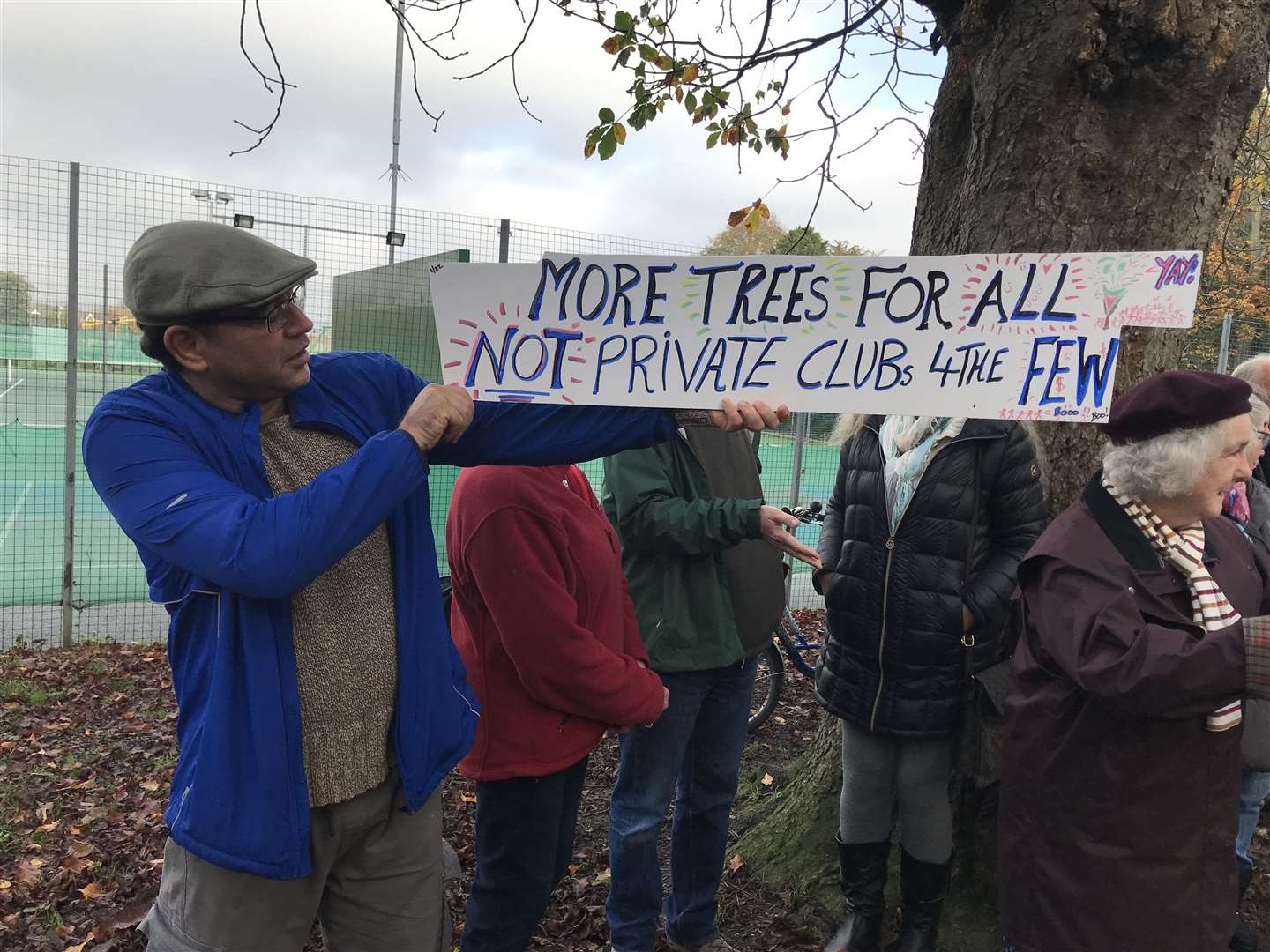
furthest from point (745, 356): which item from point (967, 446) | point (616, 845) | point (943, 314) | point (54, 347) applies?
→ point (54, 347)

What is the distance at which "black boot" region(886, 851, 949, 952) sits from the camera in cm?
255

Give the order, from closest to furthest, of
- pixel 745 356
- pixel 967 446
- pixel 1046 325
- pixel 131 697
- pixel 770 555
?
pixel 1046 325, pixel 745 356, pixel 967 446, pixel 770 555, pixel 131 697

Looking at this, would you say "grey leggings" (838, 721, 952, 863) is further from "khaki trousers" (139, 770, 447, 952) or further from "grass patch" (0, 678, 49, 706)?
"grass patch" (0, 678, 49, 706)

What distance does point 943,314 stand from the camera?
5.55 feet

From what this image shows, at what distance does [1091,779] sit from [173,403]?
1.91 meters

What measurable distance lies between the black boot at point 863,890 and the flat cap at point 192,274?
2.20 metres

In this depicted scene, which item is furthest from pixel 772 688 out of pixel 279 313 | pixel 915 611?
pixel 279 313

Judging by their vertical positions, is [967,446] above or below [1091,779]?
above

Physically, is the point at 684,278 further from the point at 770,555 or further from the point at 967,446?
the point at 770,555

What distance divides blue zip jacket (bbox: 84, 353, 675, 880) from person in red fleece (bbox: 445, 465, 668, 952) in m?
0.33

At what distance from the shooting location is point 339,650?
159 cm

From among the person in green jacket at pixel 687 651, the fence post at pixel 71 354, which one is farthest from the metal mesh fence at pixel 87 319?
the person in green jacket at pixel 687 651

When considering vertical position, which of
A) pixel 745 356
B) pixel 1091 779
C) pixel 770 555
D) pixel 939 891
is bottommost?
pixel 939 891

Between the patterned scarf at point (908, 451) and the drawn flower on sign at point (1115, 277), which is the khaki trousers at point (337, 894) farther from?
the drawn flower on sign at point (1115, 277)
